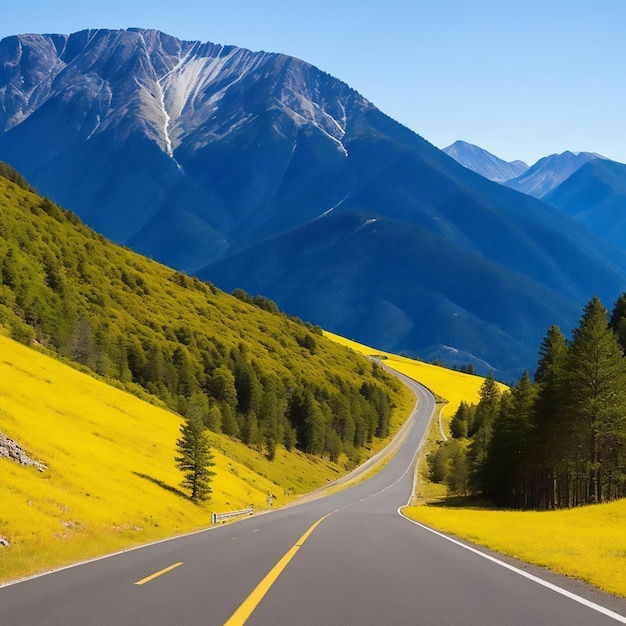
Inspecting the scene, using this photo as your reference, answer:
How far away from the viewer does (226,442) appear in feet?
318

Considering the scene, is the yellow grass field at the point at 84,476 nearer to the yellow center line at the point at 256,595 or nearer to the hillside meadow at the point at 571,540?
the yellow center line at the point at 256,595

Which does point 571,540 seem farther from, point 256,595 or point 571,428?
point 571,428

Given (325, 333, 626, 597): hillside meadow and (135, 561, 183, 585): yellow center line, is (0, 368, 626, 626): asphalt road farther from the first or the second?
(325, 333, 626, 597): hillside meadow

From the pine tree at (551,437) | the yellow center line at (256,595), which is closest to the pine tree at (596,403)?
the pine tree at (551,437)

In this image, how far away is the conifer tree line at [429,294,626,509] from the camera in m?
52.8

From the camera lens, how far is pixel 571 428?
54.0 m

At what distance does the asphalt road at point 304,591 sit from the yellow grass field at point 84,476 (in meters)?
3.52

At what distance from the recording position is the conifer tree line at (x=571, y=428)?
2078 inches

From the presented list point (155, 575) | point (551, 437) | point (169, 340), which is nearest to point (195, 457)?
point (551, 437)

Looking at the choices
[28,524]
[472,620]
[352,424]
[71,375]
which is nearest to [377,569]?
[472,620]

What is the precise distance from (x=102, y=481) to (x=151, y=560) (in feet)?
66.1

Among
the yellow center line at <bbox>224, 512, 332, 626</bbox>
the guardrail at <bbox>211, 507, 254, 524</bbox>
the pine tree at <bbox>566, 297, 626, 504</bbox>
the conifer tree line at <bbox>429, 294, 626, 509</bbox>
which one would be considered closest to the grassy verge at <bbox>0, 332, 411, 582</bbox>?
the guardrail at <bbox>211, 507, 254, 524</bbox>

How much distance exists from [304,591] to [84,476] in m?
26.6

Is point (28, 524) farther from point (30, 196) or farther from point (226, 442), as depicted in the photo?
point (30, 196)
